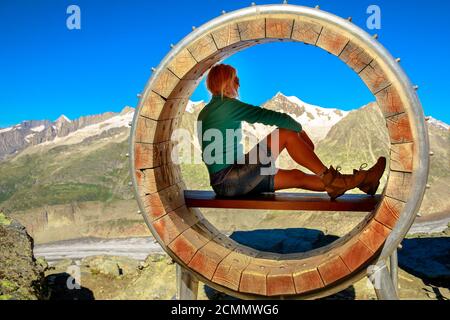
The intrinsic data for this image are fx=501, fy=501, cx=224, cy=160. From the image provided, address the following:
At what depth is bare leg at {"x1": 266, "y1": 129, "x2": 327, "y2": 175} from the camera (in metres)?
3.77

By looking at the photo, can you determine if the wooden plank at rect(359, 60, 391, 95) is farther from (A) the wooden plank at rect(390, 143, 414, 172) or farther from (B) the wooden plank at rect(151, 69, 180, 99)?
(B) the wooden plank at rect(151, 69, 180, 99)

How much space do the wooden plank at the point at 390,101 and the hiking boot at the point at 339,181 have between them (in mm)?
759

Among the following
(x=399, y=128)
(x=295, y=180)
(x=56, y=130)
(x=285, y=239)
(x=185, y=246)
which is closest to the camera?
(x=399, y=128)

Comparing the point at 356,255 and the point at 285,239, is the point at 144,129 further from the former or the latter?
the point at 285,239

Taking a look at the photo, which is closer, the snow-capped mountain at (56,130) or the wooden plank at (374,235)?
the wooden plank at (374,235)

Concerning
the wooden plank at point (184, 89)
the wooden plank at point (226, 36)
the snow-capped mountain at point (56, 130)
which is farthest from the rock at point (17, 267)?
the snow-capped mountain at point (56, 130)

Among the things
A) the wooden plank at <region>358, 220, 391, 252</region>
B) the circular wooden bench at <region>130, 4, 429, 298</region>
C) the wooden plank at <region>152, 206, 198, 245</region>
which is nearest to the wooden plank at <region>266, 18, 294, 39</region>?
the circular wooden bench at <region>130, 4, 429, 298</region>

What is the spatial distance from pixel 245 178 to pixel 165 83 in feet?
3.26

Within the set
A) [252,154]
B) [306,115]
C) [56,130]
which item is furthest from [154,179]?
[56,130]

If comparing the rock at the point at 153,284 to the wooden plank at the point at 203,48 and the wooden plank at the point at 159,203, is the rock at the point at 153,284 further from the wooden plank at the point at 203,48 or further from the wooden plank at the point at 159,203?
the wooden plank at the point at 203,48

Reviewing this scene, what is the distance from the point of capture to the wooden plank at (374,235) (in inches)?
122

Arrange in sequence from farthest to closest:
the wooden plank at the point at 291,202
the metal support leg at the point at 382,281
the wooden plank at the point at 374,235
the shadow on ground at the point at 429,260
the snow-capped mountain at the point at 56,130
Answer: the snow-capped mountain at the point at 56,130 → the shadow on ground at the point at 429,260 → the wooden plank at the point at 291,202 → the metal support leg at the point at 382,281 → the wooden plank at the point at 374,235

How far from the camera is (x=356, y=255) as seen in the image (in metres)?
3.16
